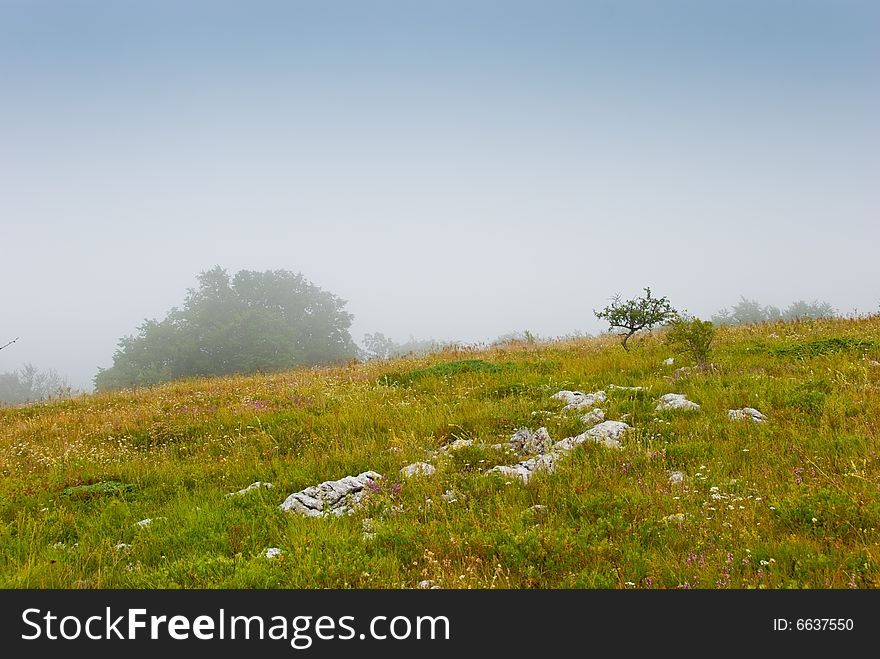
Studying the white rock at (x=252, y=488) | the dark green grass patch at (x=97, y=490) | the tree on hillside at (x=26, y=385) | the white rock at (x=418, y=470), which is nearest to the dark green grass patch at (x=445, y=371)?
the white rock at (x=418, y=470)

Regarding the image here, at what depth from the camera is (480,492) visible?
5.45 m

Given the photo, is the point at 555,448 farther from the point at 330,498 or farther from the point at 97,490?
the point at 97,490

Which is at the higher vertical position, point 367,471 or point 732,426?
point 732,426

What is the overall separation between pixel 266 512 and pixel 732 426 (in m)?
6.37

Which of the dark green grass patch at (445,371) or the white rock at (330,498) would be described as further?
the dark green grass patch at (445,371)

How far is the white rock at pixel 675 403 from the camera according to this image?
7.72m

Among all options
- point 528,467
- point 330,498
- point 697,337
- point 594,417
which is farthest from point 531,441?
point 697,337

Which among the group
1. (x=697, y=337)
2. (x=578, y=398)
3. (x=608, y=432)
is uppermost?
(x=697, y=337)

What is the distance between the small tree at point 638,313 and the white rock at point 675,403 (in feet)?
19.8

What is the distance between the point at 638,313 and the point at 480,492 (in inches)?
427

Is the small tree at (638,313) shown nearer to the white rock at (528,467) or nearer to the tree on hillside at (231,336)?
the white rock at (528,467)
